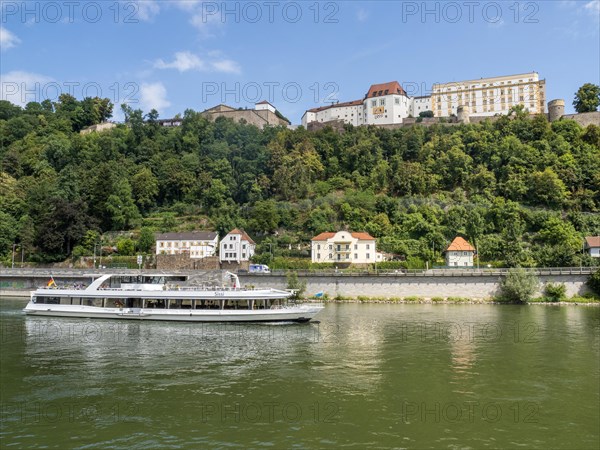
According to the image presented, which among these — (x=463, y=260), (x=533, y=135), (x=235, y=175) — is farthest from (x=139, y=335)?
(x=533, y=135)

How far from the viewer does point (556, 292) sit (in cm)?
5306

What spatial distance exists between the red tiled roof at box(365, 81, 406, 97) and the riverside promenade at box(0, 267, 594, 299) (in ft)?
234

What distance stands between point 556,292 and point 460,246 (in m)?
14.6

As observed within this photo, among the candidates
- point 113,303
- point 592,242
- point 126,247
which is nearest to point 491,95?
point 592,242

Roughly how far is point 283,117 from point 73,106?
199 feet

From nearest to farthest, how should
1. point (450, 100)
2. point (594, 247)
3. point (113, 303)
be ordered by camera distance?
1. point (113, 303)
2. point (594, 247)
3. point (450, 100)

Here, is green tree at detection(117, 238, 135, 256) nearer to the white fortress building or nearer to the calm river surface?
the calm river surface

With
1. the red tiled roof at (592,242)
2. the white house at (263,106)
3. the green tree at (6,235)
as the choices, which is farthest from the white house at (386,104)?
the green tree at (6,235)

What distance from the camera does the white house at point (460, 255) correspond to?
2544 inches

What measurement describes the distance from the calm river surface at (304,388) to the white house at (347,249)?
112ft

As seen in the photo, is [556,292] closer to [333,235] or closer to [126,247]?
[333,235]

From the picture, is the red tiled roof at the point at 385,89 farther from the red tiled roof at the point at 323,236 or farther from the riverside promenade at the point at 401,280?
the riverside promenade at the point at 401,280

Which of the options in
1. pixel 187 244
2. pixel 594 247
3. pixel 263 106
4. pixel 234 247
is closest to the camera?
pixel 594 247

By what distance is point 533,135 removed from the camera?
9194 centimetres
